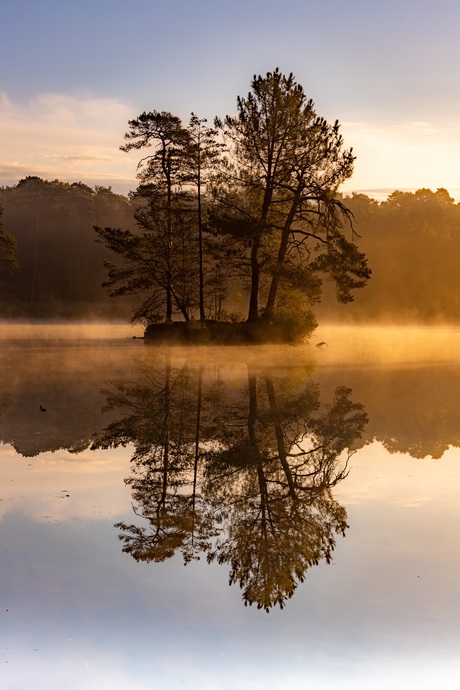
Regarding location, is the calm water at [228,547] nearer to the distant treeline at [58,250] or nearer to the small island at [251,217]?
the small island at [251,217]

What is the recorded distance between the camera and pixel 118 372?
26.4 meters

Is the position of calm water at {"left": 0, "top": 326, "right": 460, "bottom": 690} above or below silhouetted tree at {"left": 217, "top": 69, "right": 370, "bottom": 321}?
below

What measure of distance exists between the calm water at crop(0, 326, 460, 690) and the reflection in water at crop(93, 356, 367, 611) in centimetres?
4

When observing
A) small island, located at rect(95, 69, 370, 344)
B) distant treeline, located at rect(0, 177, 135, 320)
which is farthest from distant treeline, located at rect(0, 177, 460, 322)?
small island, located at rect(95, 69, 370, 344)

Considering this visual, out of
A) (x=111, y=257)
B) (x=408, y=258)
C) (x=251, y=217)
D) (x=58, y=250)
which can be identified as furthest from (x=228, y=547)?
(x=408, y=258)

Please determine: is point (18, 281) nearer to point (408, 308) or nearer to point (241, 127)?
point (408, 308)

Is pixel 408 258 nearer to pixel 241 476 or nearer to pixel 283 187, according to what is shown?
pixel 283 187

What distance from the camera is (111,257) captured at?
366 feet

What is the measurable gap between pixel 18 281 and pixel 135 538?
96.2m

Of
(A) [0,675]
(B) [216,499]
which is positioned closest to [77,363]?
(B) [216,499]

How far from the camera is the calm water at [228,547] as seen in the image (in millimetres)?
5531

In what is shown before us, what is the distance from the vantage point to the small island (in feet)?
138

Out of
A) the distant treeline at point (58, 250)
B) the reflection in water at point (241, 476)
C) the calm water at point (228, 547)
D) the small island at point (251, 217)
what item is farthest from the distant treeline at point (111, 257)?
the calm water at point (228, 547)

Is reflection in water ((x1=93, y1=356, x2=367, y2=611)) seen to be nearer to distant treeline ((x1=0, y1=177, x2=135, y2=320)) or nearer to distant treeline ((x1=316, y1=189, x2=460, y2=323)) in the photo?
distant treeline ((x1=0, y1=177, x2=135, y2=320))
